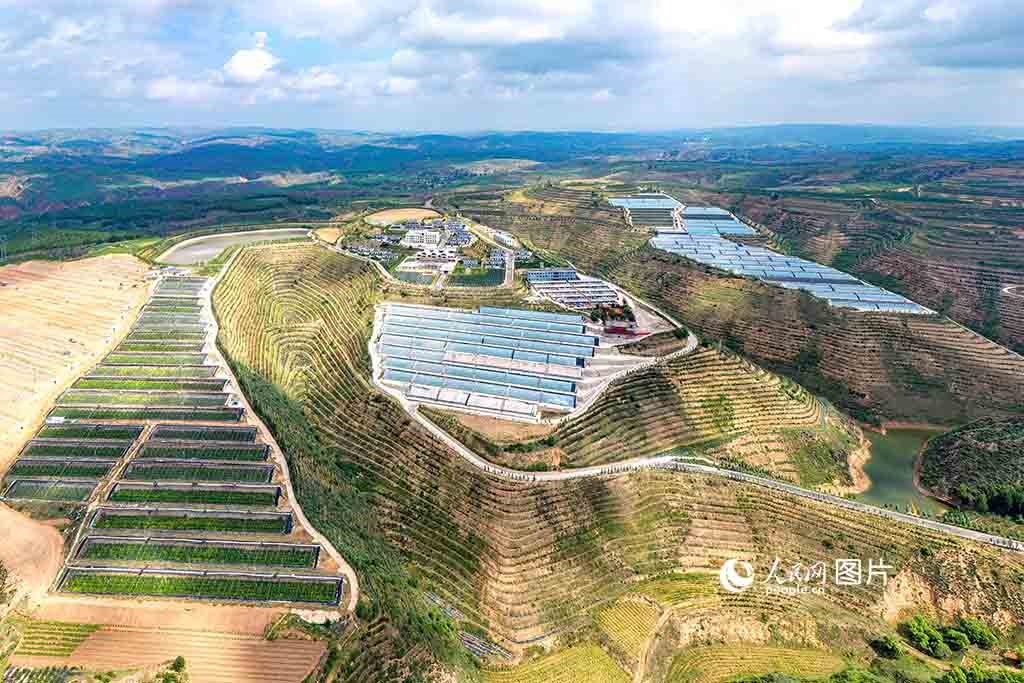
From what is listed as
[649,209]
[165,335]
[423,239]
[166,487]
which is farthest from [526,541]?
[649,209]

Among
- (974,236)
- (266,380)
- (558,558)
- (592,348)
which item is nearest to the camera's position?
(558,558)

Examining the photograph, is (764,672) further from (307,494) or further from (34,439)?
(34,439)

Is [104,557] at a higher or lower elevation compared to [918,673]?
higher

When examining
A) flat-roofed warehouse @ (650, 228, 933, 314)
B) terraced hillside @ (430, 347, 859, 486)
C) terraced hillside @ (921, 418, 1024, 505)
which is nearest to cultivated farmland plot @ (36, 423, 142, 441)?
terraced hillside @ (430, 347, 859, 486)

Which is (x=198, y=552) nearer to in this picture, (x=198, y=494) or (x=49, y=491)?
(x=198, y=494)

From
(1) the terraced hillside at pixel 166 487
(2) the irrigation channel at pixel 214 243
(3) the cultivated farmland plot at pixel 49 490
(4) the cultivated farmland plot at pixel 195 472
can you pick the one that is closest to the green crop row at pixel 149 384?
(1) the terraced hillside at pixel 166 487

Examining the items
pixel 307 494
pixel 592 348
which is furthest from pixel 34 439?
pixel 592 348

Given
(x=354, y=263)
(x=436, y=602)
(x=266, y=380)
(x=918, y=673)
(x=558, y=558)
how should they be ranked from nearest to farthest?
1. (x=918, y=673)
2. (x=436, y=602)
3. (x=558, y=558)
4. (x=266, y=380)
5. (x=354, y=263)

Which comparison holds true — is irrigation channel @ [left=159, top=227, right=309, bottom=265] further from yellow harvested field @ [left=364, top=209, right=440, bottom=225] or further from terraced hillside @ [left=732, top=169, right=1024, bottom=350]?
terraced hillside @ [left=732, top=169, right=1024, bottom=350]
